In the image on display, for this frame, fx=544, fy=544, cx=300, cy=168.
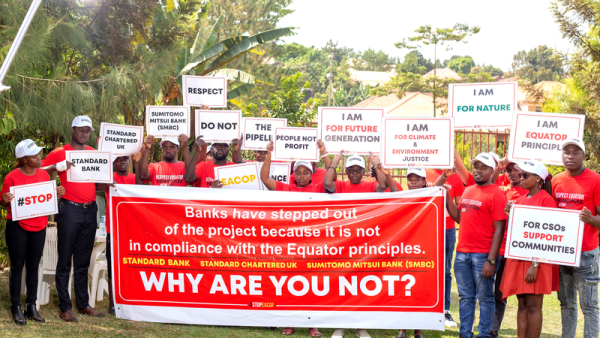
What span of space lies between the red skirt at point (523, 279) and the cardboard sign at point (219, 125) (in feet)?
11.7

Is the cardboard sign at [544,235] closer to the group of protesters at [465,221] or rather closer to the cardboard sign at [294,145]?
the group of protesters at [465,221]

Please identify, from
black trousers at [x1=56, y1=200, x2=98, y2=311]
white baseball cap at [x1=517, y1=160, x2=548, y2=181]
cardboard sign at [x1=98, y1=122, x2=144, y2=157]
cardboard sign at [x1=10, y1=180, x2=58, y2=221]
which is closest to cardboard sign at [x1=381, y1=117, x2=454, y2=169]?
white baseball cap at [x1=517, y1=160, x2=548, y2=181]

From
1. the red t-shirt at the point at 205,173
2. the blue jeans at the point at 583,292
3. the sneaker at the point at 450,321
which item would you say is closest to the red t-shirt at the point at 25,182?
the red t-shirt at the point at 205,173

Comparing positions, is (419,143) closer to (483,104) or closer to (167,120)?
(483,104)

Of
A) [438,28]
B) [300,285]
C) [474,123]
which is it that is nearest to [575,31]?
[474,123]

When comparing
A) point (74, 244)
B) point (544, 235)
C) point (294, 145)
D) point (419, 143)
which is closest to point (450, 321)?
point (544, 235)

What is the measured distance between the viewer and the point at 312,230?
596 centimetres

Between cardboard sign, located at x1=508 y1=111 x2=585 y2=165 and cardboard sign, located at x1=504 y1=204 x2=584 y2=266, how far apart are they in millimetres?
743

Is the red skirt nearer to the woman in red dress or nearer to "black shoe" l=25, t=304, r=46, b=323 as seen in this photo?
the woman in red dress

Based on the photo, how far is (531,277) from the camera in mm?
5055

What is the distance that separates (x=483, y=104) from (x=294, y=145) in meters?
2.25

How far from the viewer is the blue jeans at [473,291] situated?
216 inches

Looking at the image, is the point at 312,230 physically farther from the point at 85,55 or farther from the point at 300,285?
the point at 85,55

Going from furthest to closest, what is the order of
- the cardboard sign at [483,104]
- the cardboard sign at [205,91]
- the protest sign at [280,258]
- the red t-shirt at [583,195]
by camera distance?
the cardboard sign at [205,91], the cardboard sign at [483,104], the protest sign at [280,258], the red t-shirt at [583,195]
